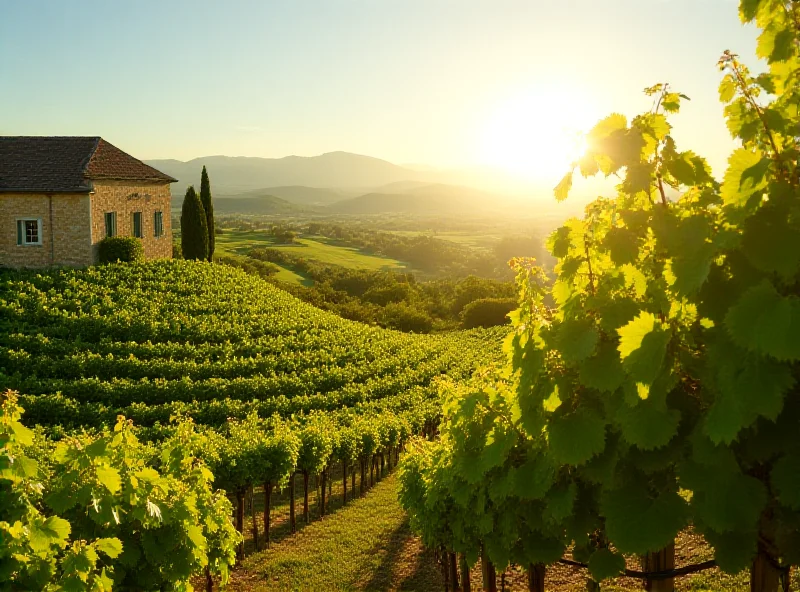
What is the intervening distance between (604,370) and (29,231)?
35.7 metres

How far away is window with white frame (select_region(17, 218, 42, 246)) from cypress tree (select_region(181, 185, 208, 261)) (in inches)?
388

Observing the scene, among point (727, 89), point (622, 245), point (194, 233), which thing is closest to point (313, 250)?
point (194, 233)

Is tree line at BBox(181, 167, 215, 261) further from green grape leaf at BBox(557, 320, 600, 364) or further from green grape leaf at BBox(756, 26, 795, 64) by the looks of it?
green grape leaf at BBox(756, 26, 795, 64)

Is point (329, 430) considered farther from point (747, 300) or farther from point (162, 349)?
point (747, 300)

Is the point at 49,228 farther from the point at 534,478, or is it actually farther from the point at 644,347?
the point at 644,347

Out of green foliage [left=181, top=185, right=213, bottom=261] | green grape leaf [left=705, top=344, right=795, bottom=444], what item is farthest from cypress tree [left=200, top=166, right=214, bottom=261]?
green grape leaf [left=705, top=344, right=795, bottom=444]

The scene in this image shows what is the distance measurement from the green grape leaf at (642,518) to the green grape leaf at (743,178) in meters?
1.53

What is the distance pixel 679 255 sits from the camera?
9.83ft

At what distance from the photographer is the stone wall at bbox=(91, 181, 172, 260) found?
1321 inches

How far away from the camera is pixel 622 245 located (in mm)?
3441

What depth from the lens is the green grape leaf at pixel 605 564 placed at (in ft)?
13.1

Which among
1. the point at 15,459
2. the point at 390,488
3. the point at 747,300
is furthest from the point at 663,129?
the point at 390,488

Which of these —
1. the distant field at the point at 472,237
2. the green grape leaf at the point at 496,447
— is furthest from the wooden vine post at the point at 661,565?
the distant field at the point at 472,237

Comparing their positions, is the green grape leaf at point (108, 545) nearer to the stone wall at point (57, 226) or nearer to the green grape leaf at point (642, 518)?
the green grape leaf at point (642, 518)
